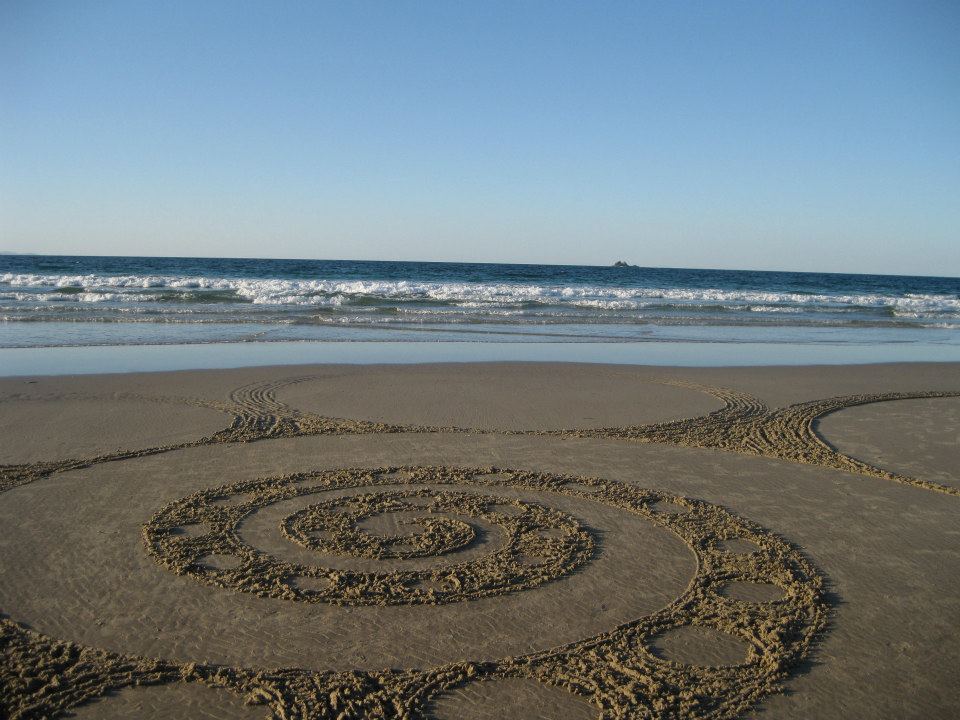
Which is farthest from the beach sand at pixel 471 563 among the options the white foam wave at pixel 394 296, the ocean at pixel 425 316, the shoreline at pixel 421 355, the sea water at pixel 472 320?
the white foam wave at pixel 394 296

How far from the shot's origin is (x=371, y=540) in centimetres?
516

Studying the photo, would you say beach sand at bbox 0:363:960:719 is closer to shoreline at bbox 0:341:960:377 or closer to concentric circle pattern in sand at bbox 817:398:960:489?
concentric circle pattern in sand at bbox 817:398:960:489

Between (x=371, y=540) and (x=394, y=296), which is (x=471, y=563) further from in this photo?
(x=394, y=296)

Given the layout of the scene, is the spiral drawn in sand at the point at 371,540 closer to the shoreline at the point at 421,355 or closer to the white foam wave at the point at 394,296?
the shoreline at the point at 421,355

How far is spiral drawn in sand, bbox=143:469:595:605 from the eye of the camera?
14.6ft

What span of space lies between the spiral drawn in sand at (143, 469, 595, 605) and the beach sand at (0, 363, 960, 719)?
0.02 metres

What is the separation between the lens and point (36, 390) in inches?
389

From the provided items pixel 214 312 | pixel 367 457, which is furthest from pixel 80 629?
pixel 214 312

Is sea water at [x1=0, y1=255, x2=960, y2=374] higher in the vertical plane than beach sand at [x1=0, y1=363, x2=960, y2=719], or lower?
higher

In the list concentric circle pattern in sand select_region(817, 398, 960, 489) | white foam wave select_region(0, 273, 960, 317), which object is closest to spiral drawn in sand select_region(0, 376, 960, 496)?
concentric circle pattern in sand select_region(817, 398, 960, 489)

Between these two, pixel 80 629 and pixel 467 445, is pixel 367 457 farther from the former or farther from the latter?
pixel 80 629

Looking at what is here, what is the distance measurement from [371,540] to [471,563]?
76 centimetres

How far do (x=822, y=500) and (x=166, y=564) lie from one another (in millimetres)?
4916

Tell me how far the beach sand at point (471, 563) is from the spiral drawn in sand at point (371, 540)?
1.0 inches
